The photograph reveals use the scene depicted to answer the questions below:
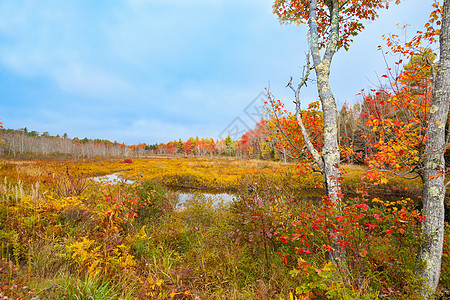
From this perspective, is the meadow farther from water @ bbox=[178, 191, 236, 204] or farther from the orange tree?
water @ bbox=[178, 191, 236, 204]

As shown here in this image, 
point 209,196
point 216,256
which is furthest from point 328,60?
point 209,196

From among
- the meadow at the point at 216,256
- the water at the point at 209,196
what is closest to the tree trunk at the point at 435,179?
the meadow at the point at 216,256

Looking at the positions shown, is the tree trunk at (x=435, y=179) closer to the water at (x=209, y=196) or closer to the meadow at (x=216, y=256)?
the meadow at (x=216, y=256)

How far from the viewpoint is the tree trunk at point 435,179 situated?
2469mm

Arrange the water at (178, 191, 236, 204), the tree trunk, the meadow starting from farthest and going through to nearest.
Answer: the water at (178, 191, 236, 204) → the tree trunk → the meadow

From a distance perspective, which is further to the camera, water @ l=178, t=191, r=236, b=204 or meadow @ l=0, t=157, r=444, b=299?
water @ l=178, t=191, r=236, b=204

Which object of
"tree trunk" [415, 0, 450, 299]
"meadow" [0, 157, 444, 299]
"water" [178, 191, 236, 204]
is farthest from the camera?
"water" [178, 191, 236, 204]

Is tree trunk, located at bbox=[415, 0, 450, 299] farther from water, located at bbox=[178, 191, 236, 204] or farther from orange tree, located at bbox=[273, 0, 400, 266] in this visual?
water, located at bbox=[178, 191, 236, 204]

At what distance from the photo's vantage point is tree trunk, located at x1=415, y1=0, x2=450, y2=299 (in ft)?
8.10

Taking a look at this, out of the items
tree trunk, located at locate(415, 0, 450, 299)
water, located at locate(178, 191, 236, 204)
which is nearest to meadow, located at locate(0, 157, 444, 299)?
tree trunk, located at locate(415, 0, 450, 299)

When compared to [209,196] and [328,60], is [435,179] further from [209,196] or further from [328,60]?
[209,196]

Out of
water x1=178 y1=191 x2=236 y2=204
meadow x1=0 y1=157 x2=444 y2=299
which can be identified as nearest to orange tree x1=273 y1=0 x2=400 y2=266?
meadow x1=0 y1=157 x2=444 y2=299

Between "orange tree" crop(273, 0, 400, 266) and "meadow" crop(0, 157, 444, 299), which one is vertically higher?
"orange tree" crop(273, 0, 400, 266)

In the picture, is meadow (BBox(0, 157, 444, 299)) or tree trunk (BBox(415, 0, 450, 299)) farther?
tree trunk (BBox(415, 0, 450, 299))
